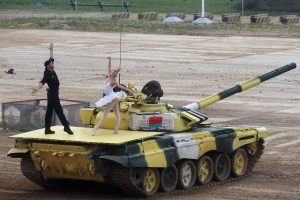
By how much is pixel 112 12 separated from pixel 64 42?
23334 millimetres

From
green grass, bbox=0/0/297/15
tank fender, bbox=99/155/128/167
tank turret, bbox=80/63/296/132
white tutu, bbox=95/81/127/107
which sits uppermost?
green grass, bbox=0/0/297/15

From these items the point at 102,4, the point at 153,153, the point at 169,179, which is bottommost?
the point at 169,179

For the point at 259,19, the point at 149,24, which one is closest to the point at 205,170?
the point at 149,24

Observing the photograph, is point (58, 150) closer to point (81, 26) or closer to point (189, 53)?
point (189, 53)

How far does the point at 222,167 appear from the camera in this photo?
22031 millimetres

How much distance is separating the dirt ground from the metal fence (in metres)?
0.36

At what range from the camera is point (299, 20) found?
71.8 meters

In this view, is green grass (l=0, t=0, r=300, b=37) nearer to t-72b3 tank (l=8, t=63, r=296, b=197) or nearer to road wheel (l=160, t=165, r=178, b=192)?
t-72b3 tank (l=8, t=63, r=296, b=197)

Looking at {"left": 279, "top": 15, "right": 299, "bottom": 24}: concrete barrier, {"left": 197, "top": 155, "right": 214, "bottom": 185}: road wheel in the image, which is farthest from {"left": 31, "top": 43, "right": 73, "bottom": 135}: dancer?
{"left": 279, "top": 15, "right": 299, "bottom": 24}: concrete barrier

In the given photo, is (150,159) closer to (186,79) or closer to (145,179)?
(145,179)

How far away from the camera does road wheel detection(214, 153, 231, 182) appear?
2177 cm

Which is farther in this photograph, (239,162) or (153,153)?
(239,162)

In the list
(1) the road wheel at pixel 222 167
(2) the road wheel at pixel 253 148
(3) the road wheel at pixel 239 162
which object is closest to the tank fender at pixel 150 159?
(1) the road wheel at pixel 222 167

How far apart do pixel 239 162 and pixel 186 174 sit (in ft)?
6.79
